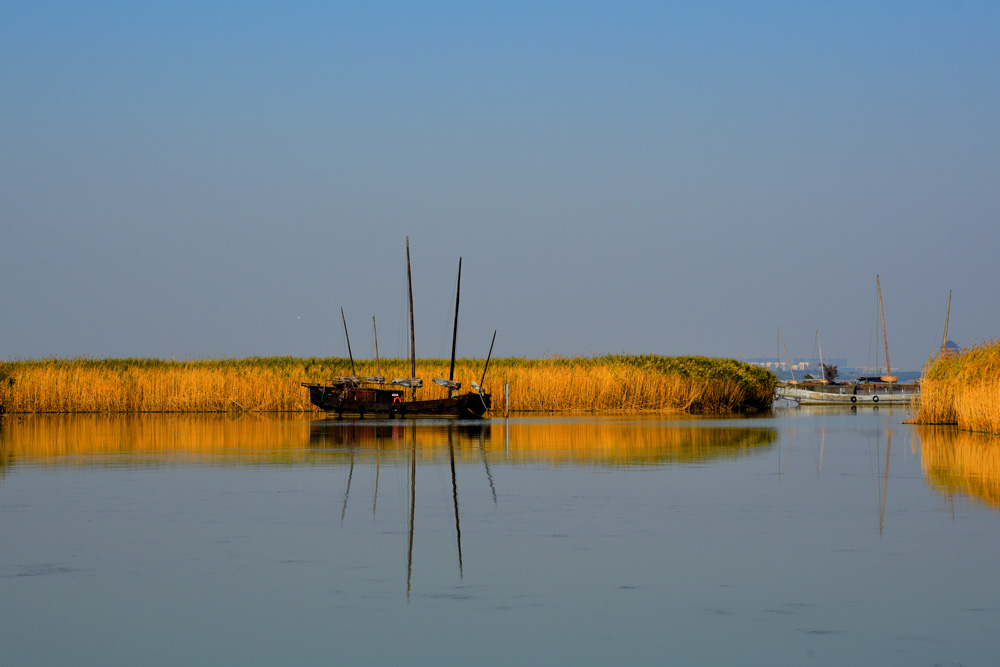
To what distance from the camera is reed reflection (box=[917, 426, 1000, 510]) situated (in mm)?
15883

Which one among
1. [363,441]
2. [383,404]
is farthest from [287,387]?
[363,441]

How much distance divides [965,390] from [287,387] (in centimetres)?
2774

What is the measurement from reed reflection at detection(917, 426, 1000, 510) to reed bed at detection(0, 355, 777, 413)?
19543mm

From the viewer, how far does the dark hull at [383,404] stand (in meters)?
41.8

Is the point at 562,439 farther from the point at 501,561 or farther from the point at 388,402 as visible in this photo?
the point at 501,561

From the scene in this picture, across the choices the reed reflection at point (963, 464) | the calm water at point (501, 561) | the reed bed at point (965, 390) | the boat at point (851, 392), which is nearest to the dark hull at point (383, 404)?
the reed bed at point (965, 390)

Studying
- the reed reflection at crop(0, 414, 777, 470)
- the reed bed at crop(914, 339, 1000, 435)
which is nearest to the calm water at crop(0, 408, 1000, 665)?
the reed reflection at crop(0, 414, 777, 470)

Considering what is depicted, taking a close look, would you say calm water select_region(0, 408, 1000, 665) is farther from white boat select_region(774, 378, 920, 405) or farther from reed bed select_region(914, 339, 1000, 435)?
white boat select_region(774, 378, 920, 405)

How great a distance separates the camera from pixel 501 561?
1055 centimetres

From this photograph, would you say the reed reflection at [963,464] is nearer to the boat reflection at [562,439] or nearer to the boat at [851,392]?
the boat reflection at [562,439]

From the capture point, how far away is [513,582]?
9.59 m

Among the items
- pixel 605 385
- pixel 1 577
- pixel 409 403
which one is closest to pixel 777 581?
pixel 1 577

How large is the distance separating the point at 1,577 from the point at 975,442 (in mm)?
21355

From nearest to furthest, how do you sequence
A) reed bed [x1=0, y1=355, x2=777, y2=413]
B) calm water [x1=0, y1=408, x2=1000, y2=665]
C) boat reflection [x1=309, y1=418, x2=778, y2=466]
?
calm water [x1=0, y1=408, x2=1000, y2=665]
boat reflection [x1=309, y1=418, x2=778, y2=466]
reed bed [x1=0, y1=355, x2=777, y2=413]
